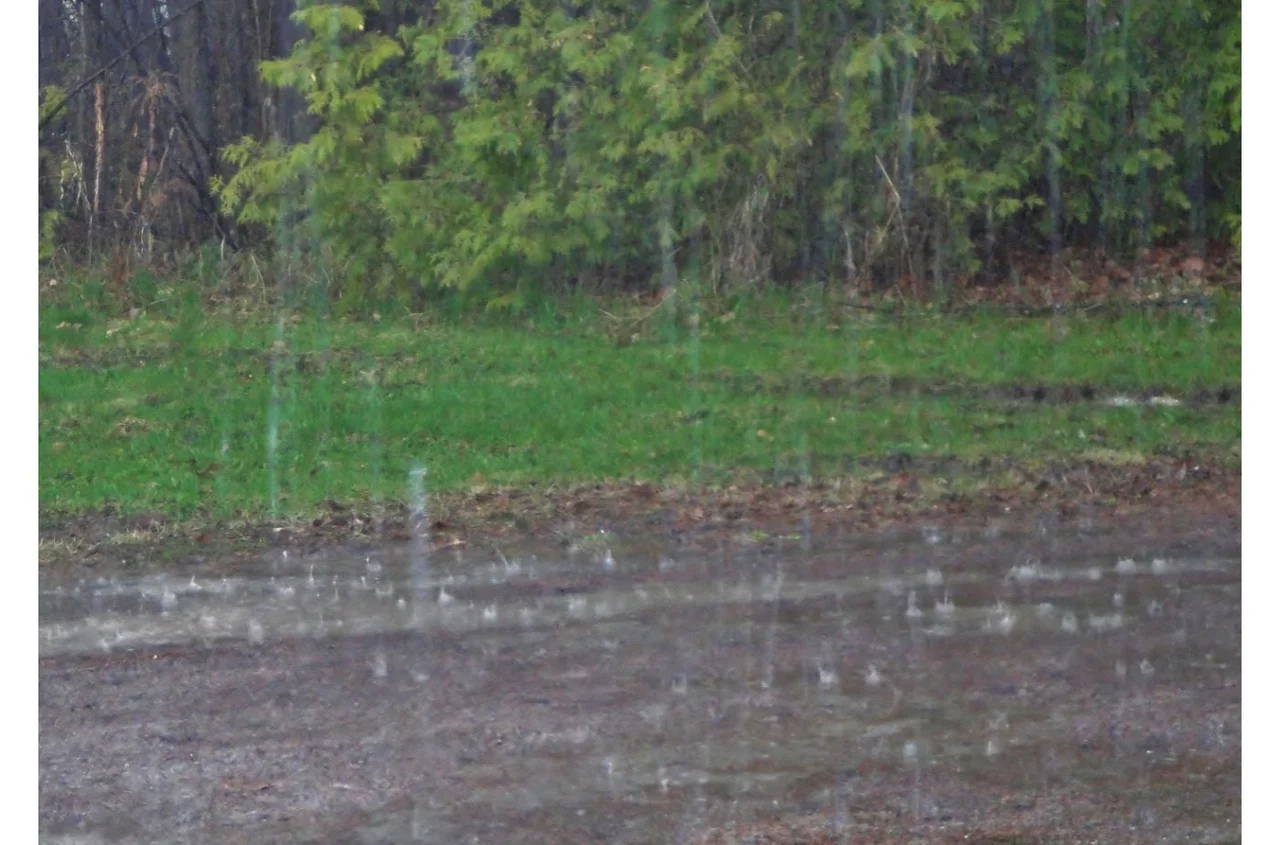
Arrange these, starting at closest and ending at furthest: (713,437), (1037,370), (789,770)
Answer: (789,770) → (713,437) → (1037,370)

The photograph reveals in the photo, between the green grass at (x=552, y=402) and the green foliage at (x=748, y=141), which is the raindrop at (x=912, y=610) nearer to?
the green grass at (x=552, y=402)

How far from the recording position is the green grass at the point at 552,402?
31.6ft

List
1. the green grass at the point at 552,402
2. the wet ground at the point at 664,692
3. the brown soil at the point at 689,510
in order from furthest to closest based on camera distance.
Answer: the green grass at the point at 552,402 < the brown soil at the point at 689,510 < the wet ground at the point at 664,692

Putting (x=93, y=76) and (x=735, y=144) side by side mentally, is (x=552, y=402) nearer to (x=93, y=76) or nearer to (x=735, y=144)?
(x=735, y=144)

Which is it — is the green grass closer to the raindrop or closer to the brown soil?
the brown soil

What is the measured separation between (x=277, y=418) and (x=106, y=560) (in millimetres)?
3267

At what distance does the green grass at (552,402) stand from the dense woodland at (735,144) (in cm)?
113

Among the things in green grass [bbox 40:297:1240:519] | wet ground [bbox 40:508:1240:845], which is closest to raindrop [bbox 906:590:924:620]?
wet ground [bbox 40:508:1240:845]

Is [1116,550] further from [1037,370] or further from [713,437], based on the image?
[1037,370]

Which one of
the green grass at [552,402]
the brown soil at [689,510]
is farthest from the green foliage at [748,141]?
the brown soil at [689,510]

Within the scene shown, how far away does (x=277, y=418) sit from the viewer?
11047mm

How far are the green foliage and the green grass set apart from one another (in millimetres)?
1164

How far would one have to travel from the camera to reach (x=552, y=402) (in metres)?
11.4

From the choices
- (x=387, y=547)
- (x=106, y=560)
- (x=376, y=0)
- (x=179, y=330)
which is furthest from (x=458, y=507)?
(x=376, y=0)
